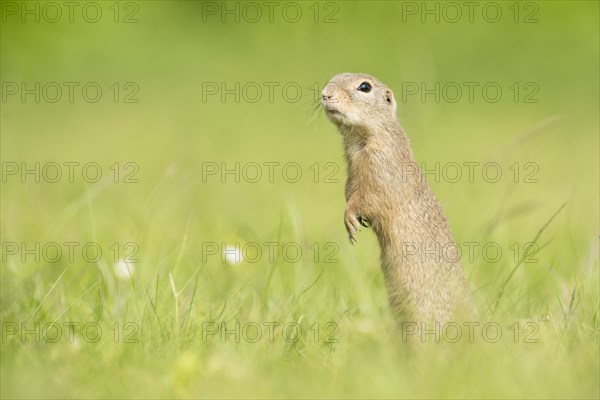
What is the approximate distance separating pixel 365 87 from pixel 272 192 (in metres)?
3.53

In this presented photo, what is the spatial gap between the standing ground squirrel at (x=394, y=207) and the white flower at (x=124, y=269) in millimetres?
990

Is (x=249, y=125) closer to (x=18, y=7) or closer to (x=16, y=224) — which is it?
(x=18, y=7)

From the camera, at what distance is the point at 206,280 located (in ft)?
17.0

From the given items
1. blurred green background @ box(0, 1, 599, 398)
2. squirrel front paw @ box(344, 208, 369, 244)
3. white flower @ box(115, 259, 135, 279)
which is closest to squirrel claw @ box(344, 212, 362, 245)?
squirrel front paw @ box(344, 208, 369, 244)

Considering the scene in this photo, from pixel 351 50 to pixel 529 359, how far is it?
8855mm

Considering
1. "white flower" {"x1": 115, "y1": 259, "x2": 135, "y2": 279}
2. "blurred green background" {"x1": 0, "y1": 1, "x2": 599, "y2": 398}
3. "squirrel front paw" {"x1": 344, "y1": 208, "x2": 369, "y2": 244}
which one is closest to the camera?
"blurred green background" {"x1": 0, "y1": 1, "x2": 599, "y2": 398}

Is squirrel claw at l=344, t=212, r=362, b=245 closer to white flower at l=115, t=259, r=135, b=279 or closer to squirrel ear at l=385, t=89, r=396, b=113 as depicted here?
squirrel ear at l=385, t=89, r=396, b=113

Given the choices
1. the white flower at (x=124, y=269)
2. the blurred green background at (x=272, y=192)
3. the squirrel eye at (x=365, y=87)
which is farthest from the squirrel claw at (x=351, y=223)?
the white flower at (x=124, y=269)

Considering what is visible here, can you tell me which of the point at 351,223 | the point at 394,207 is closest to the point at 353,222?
the point at 351,223

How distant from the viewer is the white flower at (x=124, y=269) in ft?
15.6

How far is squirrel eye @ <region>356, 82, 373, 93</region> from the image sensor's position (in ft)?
15.8

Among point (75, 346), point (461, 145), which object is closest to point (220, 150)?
point (461, 145)

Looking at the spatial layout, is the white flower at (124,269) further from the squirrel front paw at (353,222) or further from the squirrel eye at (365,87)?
the squirrel eye at (365,87)

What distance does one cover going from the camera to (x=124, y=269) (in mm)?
4930
